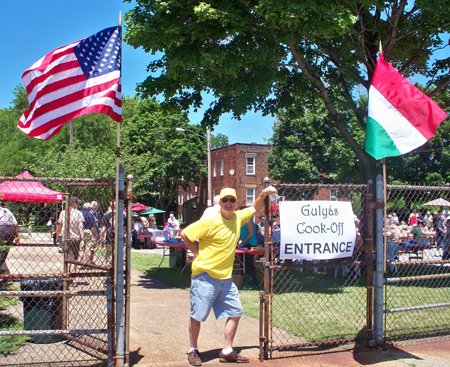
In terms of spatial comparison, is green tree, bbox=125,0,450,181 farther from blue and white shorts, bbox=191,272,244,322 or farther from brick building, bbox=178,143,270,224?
brick building, bbox=178,143,270,224

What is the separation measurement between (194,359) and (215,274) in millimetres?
966

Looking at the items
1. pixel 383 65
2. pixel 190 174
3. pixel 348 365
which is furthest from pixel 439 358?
pixel 190 174

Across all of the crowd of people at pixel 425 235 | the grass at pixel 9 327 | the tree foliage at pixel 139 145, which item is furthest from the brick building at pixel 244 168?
the grass at pixel 9 327

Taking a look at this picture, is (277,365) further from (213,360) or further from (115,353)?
(115,353)

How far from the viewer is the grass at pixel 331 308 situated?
6879mm

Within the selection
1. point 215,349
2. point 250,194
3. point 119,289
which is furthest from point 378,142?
point 250,194

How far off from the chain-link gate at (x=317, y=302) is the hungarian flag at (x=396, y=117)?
76cm

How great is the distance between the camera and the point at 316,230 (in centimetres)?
570

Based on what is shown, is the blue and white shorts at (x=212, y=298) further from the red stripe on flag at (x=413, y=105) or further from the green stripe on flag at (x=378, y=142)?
the red stripe on flag at (x=413, y=105)

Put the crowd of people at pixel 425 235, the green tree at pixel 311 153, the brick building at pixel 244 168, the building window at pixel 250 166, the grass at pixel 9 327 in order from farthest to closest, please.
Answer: the building window at pixel 250 166 < the brick building at pixel 244 168 < the green tree at pixel 311 153 < the crowd of people at pixel 425 235 < the grass at pixel 9 327

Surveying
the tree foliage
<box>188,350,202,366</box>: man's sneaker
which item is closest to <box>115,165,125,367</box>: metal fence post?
<box>188,350,202,366</box>: man's sneaker

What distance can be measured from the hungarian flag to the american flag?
3.01 meters

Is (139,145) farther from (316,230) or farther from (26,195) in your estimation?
(316,230)

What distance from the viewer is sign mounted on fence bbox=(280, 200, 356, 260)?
5555mm
